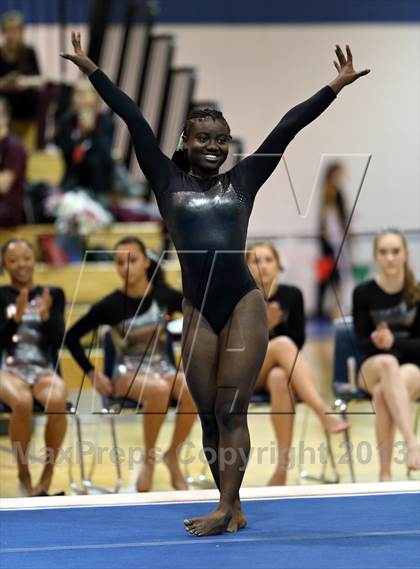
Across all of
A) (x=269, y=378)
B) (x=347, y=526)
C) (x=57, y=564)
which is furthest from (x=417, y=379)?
(x=57, y=564)

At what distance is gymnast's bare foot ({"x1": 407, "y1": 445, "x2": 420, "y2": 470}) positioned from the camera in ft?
18.1

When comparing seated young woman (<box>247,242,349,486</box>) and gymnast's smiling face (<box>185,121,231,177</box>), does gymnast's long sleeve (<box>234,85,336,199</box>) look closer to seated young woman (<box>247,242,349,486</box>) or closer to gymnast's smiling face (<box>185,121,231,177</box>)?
gymnast's smiling face (<box>185,121,231,177</box>)

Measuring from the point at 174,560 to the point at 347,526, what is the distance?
757 mm

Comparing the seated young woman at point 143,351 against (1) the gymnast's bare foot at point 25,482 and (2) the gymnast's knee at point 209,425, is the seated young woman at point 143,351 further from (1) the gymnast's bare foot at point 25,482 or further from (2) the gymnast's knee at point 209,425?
(2) the gymnast's knee at point 209,425

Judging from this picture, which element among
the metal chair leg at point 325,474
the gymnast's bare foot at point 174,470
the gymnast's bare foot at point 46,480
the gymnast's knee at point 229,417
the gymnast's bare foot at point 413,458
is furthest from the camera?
the metal chair leg at point 325,474

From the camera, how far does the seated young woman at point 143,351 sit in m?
5.56

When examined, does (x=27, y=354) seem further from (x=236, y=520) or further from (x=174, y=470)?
(x=236, y=520)

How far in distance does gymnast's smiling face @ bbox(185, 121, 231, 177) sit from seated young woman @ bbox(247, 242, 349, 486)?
1552 mm

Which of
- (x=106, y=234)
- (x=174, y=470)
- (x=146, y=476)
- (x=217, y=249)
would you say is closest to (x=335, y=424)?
(x=174, y=470)

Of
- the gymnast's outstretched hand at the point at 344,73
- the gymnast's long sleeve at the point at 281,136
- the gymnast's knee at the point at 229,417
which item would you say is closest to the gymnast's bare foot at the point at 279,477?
the gymnast's knee at the point at 229,417

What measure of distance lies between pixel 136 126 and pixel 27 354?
1.95m

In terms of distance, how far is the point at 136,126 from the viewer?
12.9 feet

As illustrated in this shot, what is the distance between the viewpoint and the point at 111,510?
14.7 feet

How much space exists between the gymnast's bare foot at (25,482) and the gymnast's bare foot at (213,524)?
157cm
